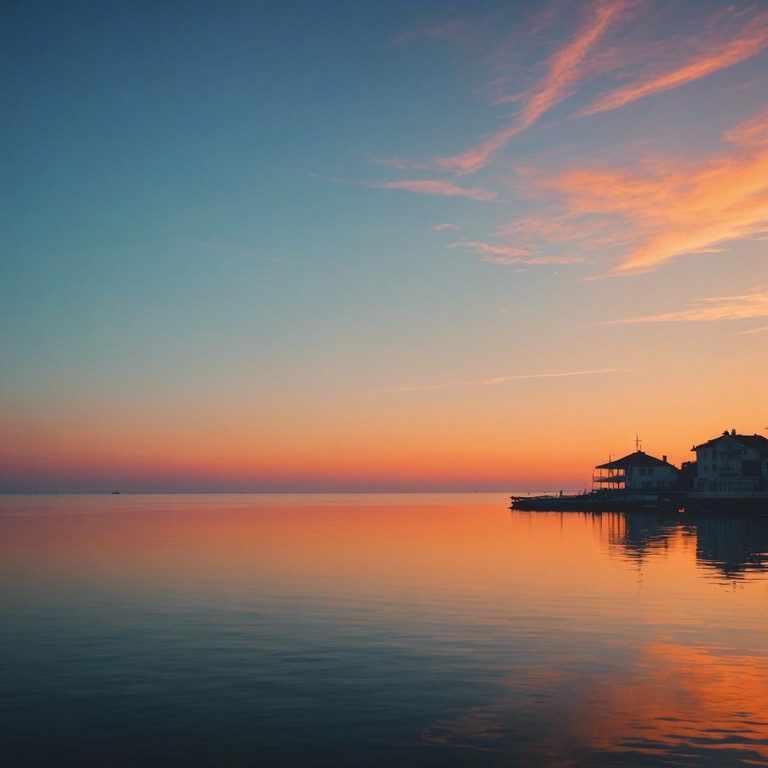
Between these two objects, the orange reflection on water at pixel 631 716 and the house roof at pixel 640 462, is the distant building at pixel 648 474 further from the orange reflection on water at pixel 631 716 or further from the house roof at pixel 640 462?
the orange reflection on water at pixel 631 716

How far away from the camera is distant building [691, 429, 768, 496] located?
144 m

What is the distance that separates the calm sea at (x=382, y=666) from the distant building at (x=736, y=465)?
9867 centimetres

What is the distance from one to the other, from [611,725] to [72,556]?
55812mm

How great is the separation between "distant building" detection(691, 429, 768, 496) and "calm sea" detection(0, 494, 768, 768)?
9867 centimetres

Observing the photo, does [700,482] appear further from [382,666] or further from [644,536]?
[382,666]

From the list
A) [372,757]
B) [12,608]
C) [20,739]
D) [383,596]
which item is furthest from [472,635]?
[12,608]

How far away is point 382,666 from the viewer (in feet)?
81.9

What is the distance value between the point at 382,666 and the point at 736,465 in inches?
5467

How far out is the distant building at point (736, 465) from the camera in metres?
144

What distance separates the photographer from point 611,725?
1870 cm

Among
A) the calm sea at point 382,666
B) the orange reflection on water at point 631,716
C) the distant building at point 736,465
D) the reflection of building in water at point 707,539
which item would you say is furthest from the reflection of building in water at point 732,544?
the orange reflection on water at point 631,716

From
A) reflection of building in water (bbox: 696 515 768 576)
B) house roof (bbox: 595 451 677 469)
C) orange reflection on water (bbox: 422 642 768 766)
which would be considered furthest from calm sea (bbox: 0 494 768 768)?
house roof (bbox: 595 451 677 469)

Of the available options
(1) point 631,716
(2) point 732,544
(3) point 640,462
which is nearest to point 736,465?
(3) point 640,462

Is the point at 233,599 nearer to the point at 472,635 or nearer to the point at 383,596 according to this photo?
the point at 383,596
